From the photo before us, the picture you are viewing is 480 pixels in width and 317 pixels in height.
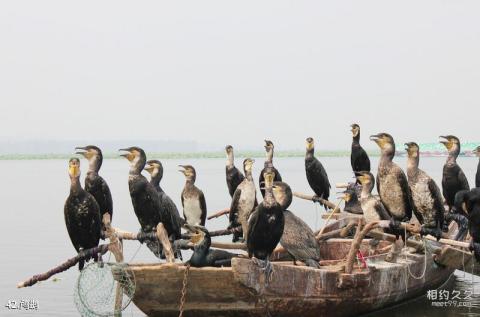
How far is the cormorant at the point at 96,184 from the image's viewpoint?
11.5m

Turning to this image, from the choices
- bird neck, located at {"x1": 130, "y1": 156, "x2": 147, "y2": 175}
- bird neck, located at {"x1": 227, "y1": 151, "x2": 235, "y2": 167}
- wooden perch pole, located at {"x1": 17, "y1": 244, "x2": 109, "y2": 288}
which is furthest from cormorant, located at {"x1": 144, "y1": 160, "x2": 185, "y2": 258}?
bird neck, located at {"x1": 227, "y1": 151, "x2": 235, "y2": 167}

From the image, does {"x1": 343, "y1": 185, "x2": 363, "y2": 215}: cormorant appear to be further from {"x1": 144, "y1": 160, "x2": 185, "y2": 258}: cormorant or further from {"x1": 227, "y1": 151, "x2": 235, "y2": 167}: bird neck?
{"x1": 144, "y1": 160, "x2": 185, "y2": 258}: cormorant

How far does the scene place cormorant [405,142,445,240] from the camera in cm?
1205

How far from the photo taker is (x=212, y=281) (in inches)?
408

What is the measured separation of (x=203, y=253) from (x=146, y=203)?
1229mm

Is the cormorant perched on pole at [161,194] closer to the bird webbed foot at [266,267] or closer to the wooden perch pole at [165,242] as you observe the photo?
the wooden perch pole at [165,242]

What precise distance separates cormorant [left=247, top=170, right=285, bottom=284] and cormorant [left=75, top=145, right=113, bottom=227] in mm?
2376

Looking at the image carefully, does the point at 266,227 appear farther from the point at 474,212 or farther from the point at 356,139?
the point at 356,139

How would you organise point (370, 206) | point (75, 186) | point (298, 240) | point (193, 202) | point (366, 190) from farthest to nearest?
1. point (193, 202)
2. point (366, 190)
3. point (370, 206)
4. point (298, 240)
5. point (75, 186)

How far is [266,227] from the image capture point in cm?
1027

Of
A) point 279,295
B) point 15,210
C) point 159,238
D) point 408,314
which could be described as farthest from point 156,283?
point 15,210

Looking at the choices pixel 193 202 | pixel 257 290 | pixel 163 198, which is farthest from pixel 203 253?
pixel 193 202

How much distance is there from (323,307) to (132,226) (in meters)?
22.9

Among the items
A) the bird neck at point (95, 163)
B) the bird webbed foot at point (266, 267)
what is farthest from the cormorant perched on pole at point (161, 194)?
the bird webbed foot at point (266, 267)
